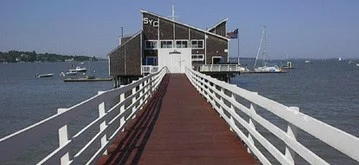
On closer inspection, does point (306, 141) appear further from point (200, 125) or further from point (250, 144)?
point (250, 144)

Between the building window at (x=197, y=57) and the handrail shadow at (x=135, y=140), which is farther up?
the building window at (x=197, y=57)

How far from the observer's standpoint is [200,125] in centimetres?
1059

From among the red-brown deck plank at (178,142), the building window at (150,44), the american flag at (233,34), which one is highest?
the american flag at (233,34)

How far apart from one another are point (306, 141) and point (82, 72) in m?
122

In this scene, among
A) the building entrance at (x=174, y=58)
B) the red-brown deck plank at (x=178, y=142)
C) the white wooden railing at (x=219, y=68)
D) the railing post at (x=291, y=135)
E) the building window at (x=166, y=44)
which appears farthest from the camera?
the building window at (x=166, y=44)

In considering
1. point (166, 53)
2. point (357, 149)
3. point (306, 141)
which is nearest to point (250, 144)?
point (357, 149)

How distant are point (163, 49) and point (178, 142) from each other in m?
46.3

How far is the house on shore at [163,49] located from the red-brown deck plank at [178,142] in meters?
41.4

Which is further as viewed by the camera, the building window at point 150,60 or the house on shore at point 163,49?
the building window at point 150,60

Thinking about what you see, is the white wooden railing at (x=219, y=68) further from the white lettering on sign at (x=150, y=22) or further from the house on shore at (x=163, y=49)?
the white lettering on sign at (x=150, y=22)

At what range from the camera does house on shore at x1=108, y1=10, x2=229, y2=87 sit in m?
53.9

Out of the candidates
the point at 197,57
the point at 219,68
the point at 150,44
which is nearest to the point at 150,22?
the point at 150,44

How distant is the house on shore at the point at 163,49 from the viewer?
177 ft

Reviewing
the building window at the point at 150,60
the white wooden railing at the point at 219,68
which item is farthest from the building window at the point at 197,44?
the building window at the point at 150,60
